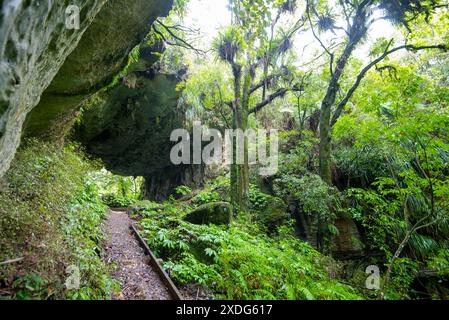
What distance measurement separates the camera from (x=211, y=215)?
806 centimetres

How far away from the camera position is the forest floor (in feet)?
13.1

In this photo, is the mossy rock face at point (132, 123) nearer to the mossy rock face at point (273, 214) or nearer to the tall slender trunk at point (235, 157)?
the tall slender trunk at point (235, 157)

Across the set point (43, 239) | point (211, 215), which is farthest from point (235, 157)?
point (43, 239)

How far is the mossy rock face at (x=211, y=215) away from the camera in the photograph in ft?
26.3

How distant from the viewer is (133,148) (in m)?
15.7

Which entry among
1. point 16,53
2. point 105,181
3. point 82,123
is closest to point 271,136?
point 82,123

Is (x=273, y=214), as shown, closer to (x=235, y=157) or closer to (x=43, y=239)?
(x=235, y=157)

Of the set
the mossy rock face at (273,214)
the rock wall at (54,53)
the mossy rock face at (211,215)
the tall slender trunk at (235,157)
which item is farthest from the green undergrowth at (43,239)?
the mossy rock face at (273,214)

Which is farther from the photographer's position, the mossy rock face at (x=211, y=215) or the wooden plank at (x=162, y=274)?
the mossy rock face at (x=211, y=215)

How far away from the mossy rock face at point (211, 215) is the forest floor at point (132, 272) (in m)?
1.97

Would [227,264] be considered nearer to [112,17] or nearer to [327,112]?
[112,17]

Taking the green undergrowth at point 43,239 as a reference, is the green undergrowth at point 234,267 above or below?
below

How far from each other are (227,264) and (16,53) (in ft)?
15.4

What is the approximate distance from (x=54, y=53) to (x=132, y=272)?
3.79m
